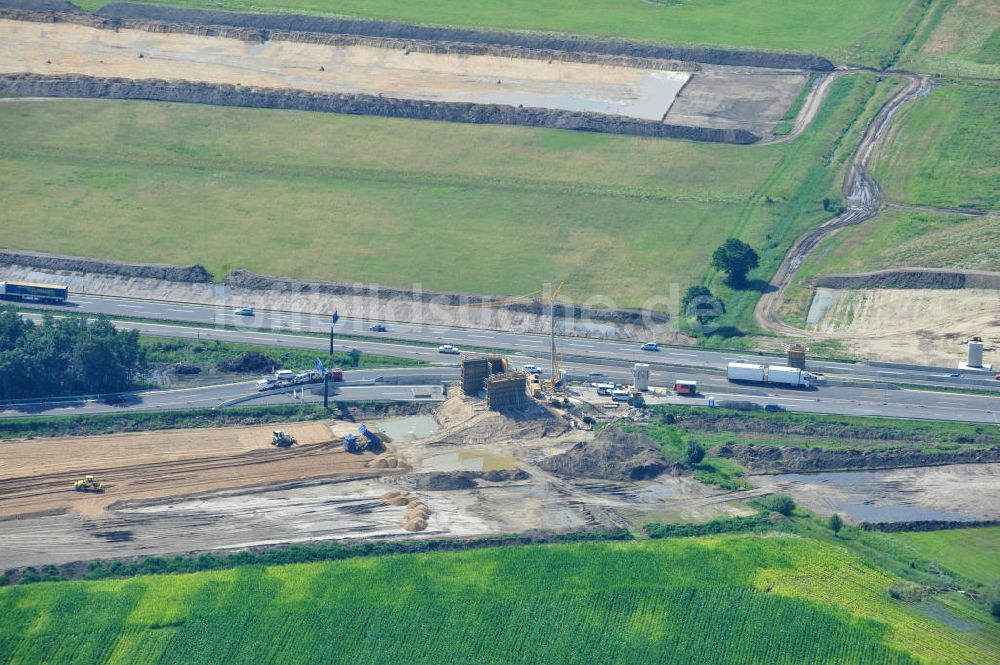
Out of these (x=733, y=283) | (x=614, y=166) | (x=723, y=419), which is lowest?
(x=723, y=419)

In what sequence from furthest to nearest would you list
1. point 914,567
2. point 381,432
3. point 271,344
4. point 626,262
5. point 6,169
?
point 6,169
point 626,262
point 271,344
point 381,432
point 914,567

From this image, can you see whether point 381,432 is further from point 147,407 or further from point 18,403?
point 18,403

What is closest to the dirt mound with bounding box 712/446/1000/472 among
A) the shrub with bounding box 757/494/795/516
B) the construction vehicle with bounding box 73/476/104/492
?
the shrub with bounding box 757/494/795/516

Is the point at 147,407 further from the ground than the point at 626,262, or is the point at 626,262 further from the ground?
the point at 626,262

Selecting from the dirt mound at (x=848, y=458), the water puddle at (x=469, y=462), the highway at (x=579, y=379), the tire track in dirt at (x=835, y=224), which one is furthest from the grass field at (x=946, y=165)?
the water puddle at (x=469, y=462)

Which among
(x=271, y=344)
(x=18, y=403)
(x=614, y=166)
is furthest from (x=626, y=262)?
(x=18, y=403)

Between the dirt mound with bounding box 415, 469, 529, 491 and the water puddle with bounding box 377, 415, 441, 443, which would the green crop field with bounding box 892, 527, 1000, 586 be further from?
the water puddle with bounding box 377, 415, 441, 443
